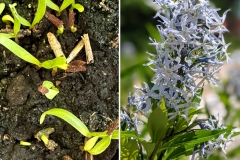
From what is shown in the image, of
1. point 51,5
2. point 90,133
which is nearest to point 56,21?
point 51,5

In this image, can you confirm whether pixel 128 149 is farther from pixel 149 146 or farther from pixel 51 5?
pixel 51 5

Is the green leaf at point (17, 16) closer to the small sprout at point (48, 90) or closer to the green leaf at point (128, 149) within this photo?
the small sprout at point (48, 90)

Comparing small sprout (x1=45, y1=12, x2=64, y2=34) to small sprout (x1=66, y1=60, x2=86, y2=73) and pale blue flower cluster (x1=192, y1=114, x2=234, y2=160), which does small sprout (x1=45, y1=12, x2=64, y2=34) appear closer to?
small sprout (x1=66, y1=60, x2=86, y2=73)

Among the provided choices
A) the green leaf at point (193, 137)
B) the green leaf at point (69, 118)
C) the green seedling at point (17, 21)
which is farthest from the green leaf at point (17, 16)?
the green leaf at point (193, 137)

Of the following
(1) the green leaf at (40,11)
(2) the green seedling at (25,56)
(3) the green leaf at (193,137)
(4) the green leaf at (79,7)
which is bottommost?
(3) the green leaf at (193,137)

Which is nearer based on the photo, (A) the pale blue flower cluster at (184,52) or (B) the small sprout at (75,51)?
(A) the pale blue flower cluster at (184,52)

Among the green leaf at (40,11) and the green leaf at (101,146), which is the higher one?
the green leaf at (40,11)

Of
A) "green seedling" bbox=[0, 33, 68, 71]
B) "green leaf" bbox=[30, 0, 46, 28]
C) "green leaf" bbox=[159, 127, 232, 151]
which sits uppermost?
"green leaf" bbox=[30, 0, 46, 28]

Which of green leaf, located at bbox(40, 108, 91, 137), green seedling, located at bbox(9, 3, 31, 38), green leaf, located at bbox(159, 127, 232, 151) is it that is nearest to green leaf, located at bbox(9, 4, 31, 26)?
green seedling, located at bbox(9, 3, 31, 38)

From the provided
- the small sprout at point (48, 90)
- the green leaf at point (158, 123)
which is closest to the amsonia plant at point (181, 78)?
the green leaf at point (158, 123)
